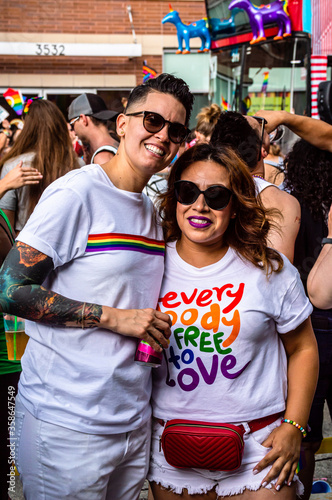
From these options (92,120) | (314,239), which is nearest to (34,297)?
(314,239)

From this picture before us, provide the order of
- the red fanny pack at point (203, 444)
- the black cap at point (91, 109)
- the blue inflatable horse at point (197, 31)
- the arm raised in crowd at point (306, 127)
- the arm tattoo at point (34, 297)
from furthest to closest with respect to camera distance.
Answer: the blue inflatable horse at point (197, 31) → the black cap at point (91, 109) → the arm raised in crowd at point (306, 127) → the red fanny pack at point (203, 444) → the arm tattoo at point (34, 297)

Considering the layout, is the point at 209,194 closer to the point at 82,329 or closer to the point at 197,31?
the point at 82,329

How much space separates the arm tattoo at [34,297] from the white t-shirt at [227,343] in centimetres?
38

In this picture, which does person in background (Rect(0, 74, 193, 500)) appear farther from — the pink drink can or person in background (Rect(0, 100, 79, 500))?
person in background (Rect(0, 100, 79, 500))

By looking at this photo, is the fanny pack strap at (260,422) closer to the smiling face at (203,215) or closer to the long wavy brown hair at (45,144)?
the smiling face at (203,215)

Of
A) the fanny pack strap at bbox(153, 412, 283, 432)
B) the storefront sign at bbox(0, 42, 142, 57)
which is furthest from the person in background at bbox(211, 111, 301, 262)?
the storefront sign at bbox(0, 42, 142, 57)

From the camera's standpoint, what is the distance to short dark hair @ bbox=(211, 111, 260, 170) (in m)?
2.73

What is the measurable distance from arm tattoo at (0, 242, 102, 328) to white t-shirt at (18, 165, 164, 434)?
4 centimetres

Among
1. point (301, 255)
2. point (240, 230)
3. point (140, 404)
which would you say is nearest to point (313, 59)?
point (301, 255)

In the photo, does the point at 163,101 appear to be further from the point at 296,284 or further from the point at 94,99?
the point at 94,99

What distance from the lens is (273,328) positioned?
198cm

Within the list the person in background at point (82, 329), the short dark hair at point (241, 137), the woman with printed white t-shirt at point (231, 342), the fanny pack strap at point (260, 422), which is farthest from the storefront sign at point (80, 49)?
A: the fanny pack strap at point (260, 422)

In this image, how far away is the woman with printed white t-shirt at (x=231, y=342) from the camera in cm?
190

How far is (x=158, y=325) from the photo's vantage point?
1.73 meters
